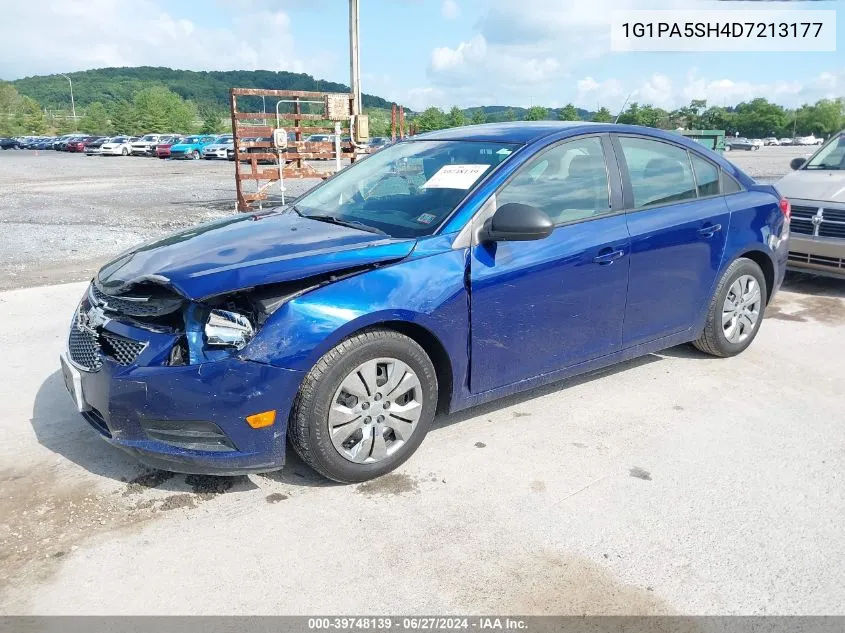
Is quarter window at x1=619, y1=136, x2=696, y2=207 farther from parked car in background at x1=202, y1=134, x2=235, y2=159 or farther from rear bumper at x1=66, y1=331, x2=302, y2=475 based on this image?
parked car in background at x1=202, y1=134, x2=235, y2=159

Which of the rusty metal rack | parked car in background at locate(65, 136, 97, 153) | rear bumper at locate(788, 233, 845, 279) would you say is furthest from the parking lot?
parked car in background at locate(65, 136, 97, 153)

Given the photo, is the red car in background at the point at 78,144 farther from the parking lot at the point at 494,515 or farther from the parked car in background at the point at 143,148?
the parking lot at the point at 494,515

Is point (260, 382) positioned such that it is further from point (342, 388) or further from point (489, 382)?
point (489, 382)

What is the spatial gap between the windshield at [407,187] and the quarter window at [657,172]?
874mm

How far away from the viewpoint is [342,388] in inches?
123

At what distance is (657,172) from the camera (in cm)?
443

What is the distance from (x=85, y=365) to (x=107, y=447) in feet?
Result: 2.28

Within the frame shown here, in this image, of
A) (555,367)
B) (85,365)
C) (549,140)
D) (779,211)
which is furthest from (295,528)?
(779,211)

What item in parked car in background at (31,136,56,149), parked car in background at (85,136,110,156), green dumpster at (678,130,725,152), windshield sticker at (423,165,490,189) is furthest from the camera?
parked car in background at (31,136,56,149)

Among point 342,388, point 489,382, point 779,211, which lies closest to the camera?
point 342,388

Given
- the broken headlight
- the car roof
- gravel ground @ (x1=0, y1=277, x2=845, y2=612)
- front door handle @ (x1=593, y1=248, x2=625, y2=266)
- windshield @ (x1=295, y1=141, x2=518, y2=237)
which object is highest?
the car roof

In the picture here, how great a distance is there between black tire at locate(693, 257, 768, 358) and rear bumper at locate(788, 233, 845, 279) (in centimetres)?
236

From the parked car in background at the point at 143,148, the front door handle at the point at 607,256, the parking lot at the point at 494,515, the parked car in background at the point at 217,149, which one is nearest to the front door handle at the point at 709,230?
the front door handle at the point at 607,256

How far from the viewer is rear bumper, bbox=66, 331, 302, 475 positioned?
2.88 m
